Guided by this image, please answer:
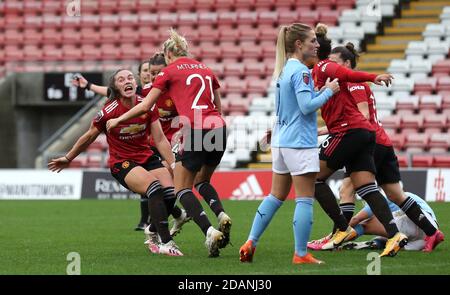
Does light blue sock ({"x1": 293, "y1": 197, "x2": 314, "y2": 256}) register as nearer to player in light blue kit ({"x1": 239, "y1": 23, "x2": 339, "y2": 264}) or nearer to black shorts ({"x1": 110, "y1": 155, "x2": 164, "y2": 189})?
player in light blue kit ({"x1": 239, "y1": 23, "x2": 339, "y2": 264})

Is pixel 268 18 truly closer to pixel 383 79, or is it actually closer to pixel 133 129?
pixel 133 129

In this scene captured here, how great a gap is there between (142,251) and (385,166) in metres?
2.57

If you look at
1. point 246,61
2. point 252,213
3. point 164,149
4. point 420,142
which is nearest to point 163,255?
point 164,149

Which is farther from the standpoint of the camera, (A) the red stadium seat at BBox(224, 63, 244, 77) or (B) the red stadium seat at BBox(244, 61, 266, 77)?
(A) the red stadium seat at BBox(224, 63, 244, 77)

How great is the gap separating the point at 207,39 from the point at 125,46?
2.28m

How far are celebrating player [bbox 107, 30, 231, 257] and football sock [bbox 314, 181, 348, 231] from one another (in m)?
1.02

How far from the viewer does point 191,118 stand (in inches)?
373

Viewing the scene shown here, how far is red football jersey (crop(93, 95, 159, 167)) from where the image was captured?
10016 mm

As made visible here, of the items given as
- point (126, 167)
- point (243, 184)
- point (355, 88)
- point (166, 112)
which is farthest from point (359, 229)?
point (243, 184)

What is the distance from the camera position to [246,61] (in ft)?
85.0

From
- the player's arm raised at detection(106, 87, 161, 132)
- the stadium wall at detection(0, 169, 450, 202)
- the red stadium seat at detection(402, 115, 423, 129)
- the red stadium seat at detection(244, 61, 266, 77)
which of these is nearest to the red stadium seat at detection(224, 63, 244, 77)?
the red stadium seat at detection(244, 61, 266, 77)

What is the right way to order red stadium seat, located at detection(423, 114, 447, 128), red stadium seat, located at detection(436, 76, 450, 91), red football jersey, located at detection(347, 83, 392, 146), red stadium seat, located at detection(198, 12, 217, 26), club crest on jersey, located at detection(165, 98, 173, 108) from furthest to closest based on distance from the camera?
red stadium seat, located at detection(198, 12, 217, 26) → red stadium seat, located at detection(436, 76, 450, 91) → red stadium seat, located at detection(423, 114, 447, 128) → club crest on jersey, located at detection(165, 98, 173, 108) → red football jersey, located at detection(347, 83, 392, 146)

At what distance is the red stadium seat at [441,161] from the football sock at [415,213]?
37.9 ft
